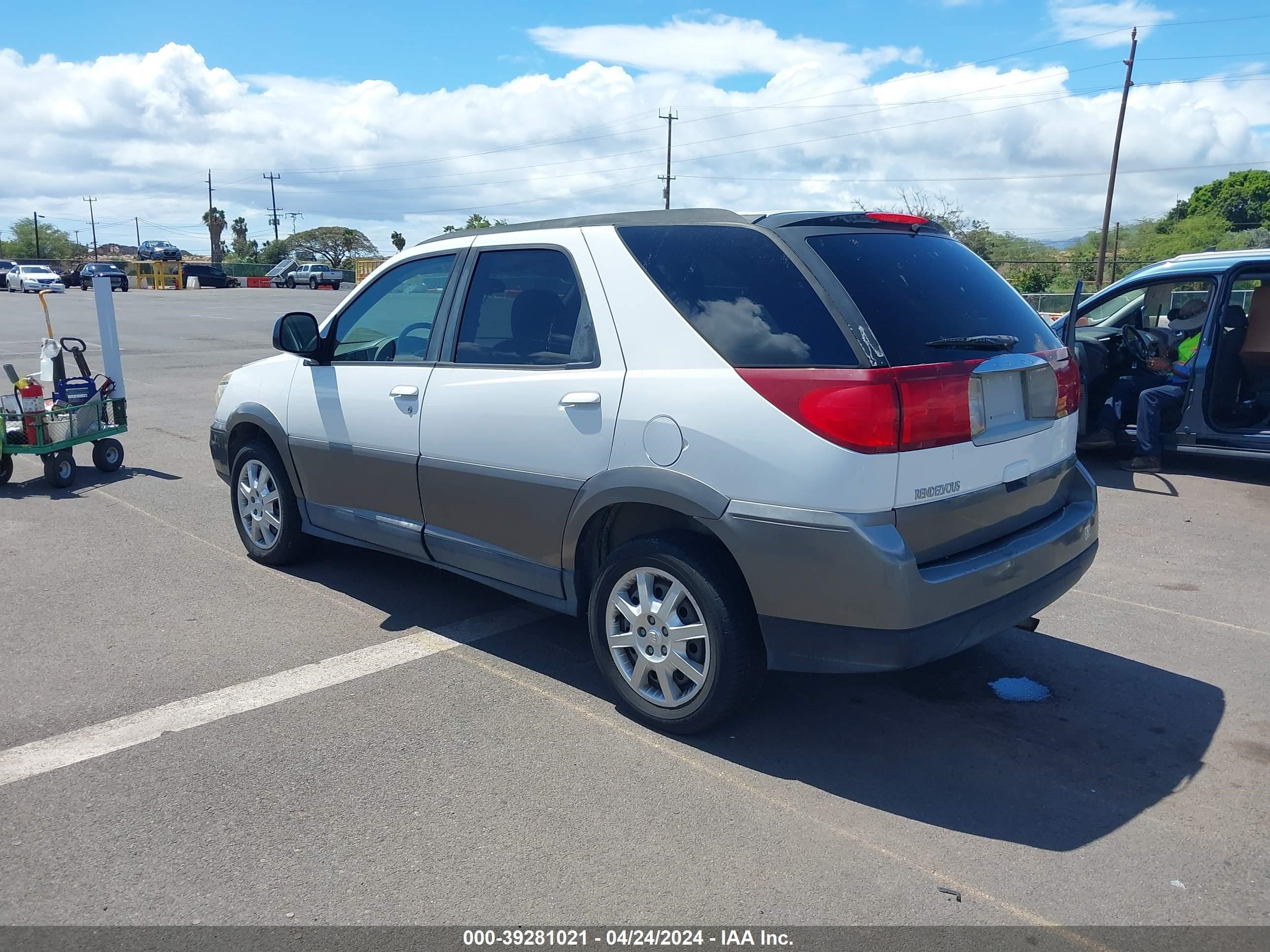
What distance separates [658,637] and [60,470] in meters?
6.36

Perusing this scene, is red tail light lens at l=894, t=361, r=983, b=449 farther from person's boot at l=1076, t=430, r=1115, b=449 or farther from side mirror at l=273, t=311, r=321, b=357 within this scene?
person's boot at l=1076, t=430, r=1115, b=449

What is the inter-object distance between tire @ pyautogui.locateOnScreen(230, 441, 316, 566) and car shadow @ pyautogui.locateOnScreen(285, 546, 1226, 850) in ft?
3.75

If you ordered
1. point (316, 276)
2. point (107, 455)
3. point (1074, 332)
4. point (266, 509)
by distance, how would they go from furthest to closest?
point (316, 276)
point (107, 455)
point (1074, 332)
point (266, 509)

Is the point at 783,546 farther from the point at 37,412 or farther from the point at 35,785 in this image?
the point at 37,412

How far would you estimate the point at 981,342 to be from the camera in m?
3.68

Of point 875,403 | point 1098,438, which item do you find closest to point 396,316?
point 875,403

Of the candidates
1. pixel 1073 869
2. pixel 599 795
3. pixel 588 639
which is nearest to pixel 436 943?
A: pixel 599 795

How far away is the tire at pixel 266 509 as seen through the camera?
5816mm

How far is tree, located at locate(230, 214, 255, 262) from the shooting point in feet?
388

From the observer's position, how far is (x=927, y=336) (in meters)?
3.59

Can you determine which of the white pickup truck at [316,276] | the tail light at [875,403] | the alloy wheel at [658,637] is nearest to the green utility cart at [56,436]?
the alloy wheel at [658,637]

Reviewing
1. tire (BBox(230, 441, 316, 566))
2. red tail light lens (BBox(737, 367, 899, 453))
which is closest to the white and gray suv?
red tail light lens (BBox(737, 367, 899, 453))

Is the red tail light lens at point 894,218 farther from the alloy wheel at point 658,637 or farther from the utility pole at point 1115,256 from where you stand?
the utility pole at point 1115,256

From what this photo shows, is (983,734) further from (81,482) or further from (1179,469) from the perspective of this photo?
(81,482)
